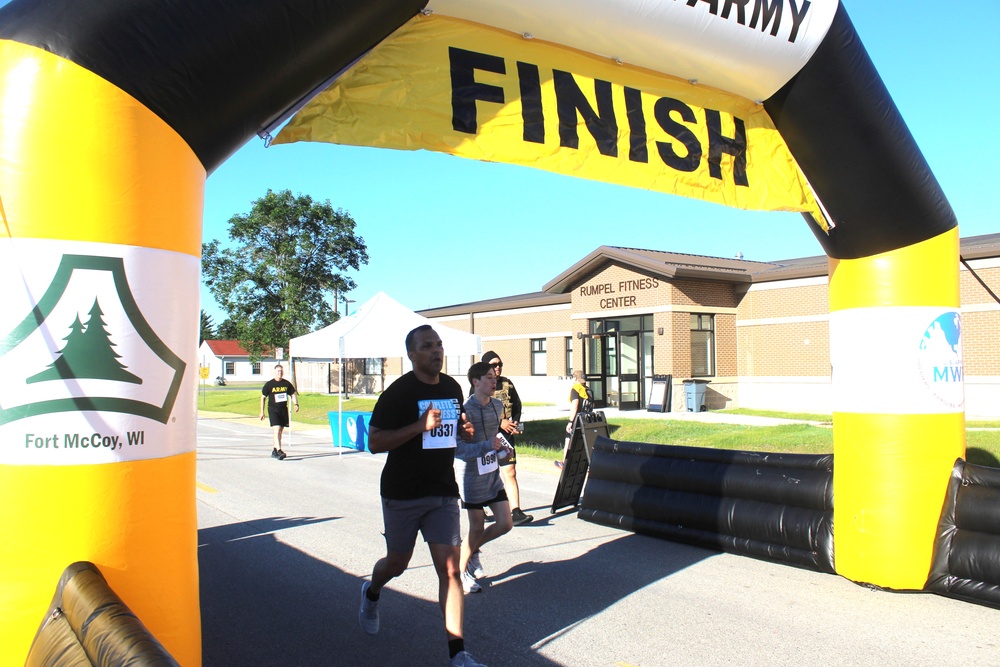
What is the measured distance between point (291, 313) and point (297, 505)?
111ft

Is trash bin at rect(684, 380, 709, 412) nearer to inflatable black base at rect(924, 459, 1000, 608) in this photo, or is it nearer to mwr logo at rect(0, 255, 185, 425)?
inflatable black base at rect(924, 459, 1000, 608)

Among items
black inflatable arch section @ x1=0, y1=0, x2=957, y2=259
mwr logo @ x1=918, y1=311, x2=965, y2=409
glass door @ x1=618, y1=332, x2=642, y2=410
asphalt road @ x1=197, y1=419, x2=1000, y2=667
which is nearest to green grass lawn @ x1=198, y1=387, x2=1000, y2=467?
glass door @ x1=618, y1=332, x2=642, y2=410

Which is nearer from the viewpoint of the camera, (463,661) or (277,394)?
(463,661)

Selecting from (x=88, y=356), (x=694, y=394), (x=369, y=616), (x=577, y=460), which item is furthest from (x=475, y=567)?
(x=694, y=394)

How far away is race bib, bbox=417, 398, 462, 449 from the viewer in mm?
4504

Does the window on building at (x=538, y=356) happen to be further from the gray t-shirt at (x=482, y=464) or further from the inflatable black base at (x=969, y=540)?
the inflatable black base at (x=969, y=540)

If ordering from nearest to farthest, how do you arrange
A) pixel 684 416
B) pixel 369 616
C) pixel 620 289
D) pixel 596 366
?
pixel 369 616
pixel 684 416
pixel 620 289
pixel 596 366

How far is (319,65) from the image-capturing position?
144 inches

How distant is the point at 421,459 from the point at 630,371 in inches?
889

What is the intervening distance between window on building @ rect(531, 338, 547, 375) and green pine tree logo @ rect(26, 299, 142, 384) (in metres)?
30.1

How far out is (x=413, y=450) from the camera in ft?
14.8

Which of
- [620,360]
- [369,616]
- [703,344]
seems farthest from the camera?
[620,360]

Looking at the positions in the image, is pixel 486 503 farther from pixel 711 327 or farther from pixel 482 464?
pixel 711 327

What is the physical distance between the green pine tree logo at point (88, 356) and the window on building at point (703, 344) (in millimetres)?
23556
